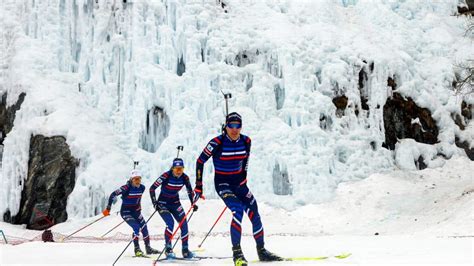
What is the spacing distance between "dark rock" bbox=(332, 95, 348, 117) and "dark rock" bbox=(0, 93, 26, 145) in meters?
11.9

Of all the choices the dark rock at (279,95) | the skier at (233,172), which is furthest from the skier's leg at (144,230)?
the dark rock at (279,95)

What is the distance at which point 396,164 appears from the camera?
60.5 feet

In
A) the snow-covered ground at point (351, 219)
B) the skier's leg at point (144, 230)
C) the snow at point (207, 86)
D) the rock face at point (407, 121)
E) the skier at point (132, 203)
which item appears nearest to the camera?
the skier's leg at point (144, 230)

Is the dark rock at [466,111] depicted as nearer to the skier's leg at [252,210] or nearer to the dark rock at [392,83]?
the dark rock at [392,83]

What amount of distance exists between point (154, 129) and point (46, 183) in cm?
416

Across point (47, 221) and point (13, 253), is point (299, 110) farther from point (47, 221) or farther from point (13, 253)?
point (13, 253)

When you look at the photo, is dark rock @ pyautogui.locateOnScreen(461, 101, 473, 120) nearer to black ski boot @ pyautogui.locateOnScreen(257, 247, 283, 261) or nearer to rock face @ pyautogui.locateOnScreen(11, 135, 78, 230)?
rock face @ pyautogui.locateOnScreen(11, 135, 78, 230)

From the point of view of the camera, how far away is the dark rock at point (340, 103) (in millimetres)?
18766

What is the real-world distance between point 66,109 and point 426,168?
13.7 meters

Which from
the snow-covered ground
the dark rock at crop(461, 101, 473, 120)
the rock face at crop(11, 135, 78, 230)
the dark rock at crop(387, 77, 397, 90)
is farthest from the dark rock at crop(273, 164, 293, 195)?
the dark rock at crop(461, 101, 473, 120)

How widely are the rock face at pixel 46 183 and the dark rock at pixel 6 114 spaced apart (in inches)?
70.2

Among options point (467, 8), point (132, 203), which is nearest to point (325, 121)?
point (132, 203)

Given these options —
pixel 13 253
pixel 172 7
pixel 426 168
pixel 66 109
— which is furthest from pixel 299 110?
pixel 13 253

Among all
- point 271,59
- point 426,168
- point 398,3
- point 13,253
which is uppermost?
point 398,3
